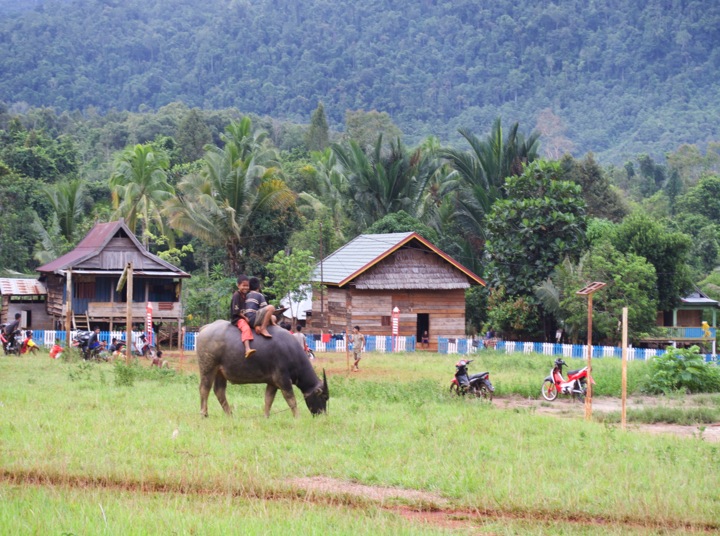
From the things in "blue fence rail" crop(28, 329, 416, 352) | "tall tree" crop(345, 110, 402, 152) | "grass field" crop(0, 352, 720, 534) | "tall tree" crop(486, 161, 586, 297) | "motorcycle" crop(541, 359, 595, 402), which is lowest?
"grass field" crop(0, 352, 720, 534)

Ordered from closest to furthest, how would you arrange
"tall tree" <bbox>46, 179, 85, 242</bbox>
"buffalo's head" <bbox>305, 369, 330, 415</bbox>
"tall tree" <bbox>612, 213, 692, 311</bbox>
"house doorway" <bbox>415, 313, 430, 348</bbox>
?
"buffalo's head" <bbox>305, 369, 330, 415</bbox> → "tall tree" <bbox>612, 213, 692, 311</bbox> → "house doorway" <bbox>415, 313, 430, 348</bbox> → "tall tree" <bbox>46, 179, 85, 242</bbox>

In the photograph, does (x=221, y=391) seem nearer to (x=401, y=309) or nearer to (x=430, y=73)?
(x=401, y=309)

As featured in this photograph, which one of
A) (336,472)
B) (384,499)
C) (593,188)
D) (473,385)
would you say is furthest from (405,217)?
(384,499)

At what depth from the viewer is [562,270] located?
132 feet

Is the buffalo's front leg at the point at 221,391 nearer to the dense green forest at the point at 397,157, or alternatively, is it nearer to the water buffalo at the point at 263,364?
the water buffalo at the point at 263,364

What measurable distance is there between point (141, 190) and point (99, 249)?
39.2 ft

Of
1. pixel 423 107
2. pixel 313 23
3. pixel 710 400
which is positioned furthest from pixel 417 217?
pixel 313 23

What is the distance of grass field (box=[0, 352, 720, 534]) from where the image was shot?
8.71 metres

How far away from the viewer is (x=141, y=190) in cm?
5072

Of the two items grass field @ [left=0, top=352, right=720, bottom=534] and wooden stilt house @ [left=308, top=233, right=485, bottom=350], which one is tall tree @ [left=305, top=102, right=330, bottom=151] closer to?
wooden stilt house @ [left=308, top=233, right=485, bottom=350]

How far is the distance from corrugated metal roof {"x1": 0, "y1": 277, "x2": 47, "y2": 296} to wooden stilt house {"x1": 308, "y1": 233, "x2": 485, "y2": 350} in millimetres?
13412

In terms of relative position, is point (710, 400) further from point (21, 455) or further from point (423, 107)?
point (423, 107)

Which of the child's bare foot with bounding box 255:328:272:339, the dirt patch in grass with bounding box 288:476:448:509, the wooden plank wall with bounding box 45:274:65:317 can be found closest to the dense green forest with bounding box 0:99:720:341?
the wooden plank wall with bounding box 45:274:65:317

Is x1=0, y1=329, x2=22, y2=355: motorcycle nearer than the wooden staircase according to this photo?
Yes
